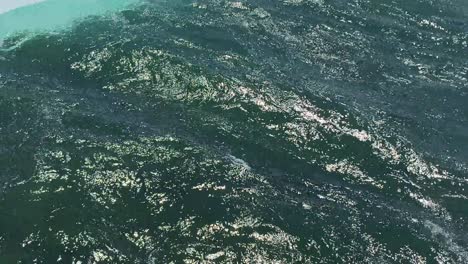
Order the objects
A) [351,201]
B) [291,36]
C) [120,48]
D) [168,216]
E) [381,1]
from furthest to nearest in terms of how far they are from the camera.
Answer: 1. [381,1]
2. [291,36]
3. [120,48]
4. [351,201]
5. [168,216]

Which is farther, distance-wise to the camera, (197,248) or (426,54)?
(426,54)

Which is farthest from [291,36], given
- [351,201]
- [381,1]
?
[351,201]

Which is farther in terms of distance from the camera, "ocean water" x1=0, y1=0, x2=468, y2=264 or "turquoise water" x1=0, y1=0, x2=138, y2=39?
"turquoise water" x1=0, y1=0, x2=138, y2=39

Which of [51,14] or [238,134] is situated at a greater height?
[51,14]

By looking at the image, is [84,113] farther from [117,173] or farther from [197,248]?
[197,248]

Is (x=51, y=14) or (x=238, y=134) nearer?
(x=238, y=134)

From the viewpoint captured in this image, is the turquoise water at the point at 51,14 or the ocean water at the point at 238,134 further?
the turquoise water at the point at 51,14

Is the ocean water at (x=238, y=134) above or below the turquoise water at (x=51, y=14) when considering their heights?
below

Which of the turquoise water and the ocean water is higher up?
the turquoise water
